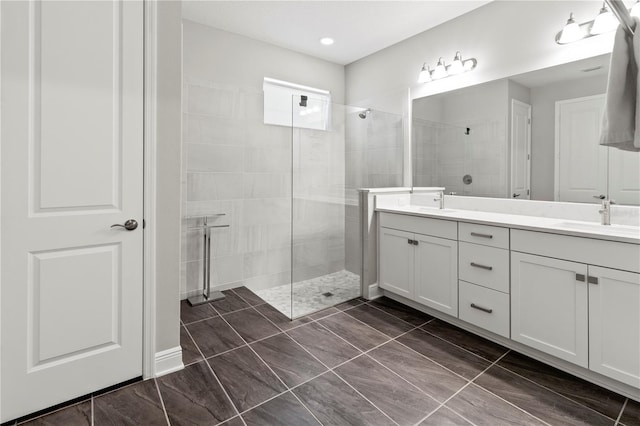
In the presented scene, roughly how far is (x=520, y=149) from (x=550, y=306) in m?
1.26

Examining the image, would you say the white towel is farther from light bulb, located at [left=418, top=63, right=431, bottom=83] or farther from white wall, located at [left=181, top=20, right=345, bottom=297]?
white wall, located at [left=181, top=20, right=345, bottom=297]

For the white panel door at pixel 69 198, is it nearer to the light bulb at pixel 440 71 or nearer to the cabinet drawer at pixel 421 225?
the cabinet drawer at pixel 421 225

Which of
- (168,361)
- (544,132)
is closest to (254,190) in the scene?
(168,361)

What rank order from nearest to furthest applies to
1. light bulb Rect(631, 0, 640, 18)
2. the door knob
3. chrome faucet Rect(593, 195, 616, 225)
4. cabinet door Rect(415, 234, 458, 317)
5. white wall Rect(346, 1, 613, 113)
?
the door knob → light bulb Rect(631, 0, 640, 18) → chrome faucet Rect(593, 195, 616, 225) → white wall Rect(346, 1, 613, 113) → cabinet door Rect(415, 234, 458, 317)

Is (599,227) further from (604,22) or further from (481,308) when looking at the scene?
(604,22)

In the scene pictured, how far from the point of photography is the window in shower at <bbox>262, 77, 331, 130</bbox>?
9.07ft

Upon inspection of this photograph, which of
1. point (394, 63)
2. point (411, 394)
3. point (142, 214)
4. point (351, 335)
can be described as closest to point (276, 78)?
point (394, 63)

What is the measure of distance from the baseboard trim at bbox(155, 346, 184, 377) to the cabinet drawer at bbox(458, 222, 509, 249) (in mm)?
2077

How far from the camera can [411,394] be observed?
1715mm

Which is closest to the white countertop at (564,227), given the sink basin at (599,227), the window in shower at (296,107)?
the sink basin at (599,227)

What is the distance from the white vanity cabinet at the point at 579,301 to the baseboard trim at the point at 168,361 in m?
2.13

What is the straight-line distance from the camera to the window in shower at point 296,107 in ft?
9.07

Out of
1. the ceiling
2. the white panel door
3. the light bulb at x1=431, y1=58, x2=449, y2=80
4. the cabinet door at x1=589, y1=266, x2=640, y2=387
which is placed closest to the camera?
the white panel door

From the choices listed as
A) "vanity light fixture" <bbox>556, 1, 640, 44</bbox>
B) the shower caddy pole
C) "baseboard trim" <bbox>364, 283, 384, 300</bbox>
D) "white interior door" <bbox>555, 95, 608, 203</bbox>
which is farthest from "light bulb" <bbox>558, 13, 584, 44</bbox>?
the shower caddy pole
